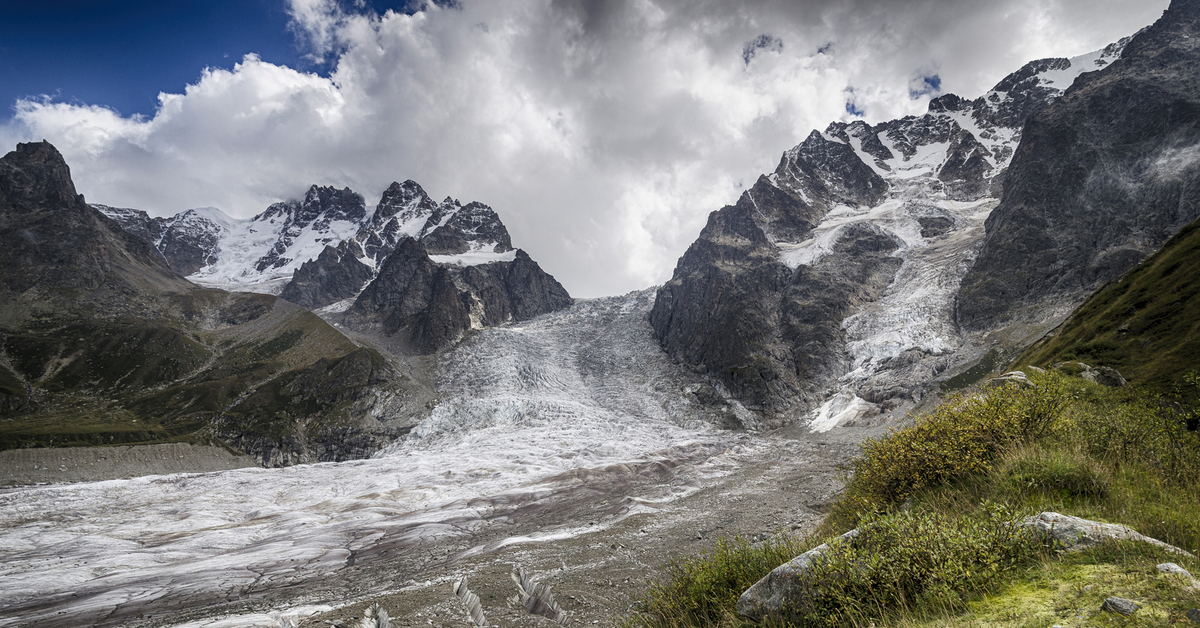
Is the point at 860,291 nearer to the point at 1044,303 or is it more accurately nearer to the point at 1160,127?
the point at 1044,303

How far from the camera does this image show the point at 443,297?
14000 centimetres

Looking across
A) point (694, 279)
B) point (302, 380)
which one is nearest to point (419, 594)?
point (302, 380)

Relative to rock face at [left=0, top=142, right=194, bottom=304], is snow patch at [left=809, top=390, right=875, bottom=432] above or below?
below

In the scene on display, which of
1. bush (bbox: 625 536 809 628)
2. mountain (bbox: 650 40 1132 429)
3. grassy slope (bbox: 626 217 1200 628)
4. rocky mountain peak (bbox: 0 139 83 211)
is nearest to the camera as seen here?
grassy slope (bbox: 626 217 1200 628)

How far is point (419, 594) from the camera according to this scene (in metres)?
14.4

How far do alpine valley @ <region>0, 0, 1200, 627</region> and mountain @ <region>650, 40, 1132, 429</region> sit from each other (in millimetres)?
833

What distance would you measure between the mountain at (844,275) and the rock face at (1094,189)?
259 inches

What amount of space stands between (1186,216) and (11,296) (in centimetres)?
24392

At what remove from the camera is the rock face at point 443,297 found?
451 ft

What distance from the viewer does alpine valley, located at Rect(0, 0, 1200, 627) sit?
2216cm

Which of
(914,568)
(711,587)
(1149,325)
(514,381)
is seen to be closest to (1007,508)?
(914,568)

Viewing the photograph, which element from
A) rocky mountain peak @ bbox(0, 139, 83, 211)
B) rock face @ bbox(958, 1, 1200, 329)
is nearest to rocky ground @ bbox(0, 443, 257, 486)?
rock face @ bbox(958, 1, 1200, 329)

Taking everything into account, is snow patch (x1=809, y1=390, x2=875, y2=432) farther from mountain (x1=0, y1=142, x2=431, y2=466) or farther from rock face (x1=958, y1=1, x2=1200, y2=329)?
mountain (x1=0, y1=142, x2=431, y2=466)

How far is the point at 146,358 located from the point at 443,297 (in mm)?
66922
